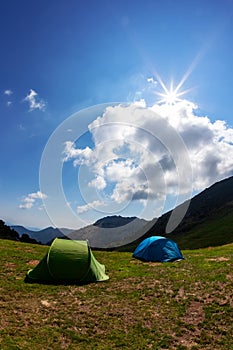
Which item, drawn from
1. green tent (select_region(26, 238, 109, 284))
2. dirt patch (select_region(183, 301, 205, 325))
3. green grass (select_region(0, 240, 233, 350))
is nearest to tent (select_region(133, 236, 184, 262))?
green grass (select_region(0, 240, 233, 350))

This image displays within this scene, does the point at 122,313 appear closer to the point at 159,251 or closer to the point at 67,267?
the point at 67,267

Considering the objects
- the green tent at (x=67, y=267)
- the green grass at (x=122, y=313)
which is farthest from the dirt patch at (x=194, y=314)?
the green tent at (x=67, y=267)

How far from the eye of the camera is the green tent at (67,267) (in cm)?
2394

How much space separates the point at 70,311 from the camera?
59.3ft

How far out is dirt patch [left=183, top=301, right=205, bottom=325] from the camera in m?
17.4

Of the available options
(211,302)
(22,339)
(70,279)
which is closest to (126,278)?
(70,279)

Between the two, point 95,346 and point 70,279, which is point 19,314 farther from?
point 70,279

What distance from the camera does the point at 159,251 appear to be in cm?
3594

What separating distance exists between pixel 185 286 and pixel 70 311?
354 inches

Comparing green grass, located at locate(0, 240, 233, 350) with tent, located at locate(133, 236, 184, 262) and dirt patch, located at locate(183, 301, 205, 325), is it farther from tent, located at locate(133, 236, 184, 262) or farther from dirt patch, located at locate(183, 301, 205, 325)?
tent, located at locate(133, 236, 184, 262)

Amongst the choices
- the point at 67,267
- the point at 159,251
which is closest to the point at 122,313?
the point at 67,267

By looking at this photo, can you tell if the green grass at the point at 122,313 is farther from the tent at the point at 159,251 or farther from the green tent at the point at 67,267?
the tent at the point at 159,251

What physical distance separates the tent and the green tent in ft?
36.9

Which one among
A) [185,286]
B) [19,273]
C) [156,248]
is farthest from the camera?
Result: [156,248]
